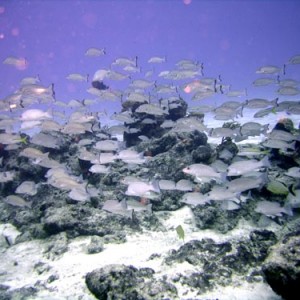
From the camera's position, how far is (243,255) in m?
5.25

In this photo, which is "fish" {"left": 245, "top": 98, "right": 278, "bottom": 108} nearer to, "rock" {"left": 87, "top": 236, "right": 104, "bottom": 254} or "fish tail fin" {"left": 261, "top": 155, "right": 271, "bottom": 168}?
"fish tail fin" {"left": 261, "top": 155, "right": 271, "bottom": 168}

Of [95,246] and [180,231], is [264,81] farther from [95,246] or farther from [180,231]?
[95,246]

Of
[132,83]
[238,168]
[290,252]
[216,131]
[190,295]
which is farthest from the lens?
[132,83]

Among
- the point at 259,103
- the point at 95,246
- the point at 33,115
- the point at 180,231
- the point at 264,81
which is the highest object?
the point at 264,81

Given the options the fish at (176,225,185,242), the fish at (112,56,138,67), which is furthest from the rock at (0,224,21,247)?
the fish at (112,56,138,67)

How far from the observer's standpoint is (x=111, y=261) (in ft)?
19.0

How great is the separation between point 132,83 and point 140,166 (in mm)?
4026

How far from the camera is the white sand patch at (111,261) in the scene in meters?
4.63

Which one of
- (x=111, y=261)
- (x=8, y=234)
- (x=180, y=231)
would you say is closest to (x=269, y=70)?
(x=180, y=231)

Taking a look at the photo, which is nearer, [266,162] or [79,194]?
[266,162]

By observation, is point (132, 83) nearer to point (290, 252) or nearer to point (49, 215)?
point (49, 215)

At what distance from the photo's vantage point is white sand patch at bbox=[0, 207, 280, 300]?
463 cm

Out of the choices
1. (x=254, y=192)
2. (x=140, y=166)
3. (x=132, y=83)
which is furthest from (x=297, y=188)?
(x=132, y=83)

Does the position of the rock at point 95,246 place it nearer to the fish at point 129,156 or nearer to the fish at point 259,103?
the fish at point 129,156
